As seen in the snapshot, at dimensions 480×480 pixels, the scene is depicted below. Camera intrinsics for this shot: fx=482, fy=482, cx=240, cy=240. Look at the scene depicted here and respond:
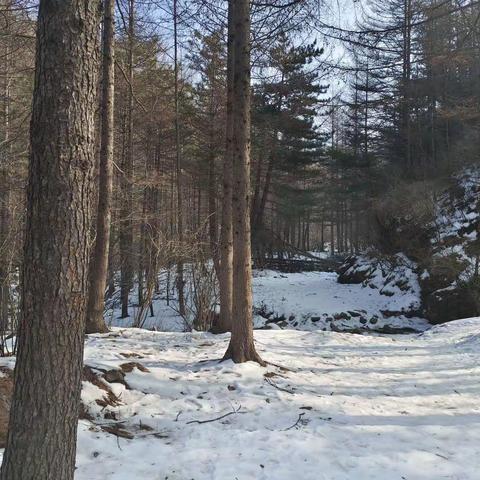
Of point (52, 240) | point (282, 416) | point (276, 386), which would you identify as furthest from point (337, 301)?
point (52, 240)

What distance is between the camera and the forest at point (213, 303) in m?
2.34

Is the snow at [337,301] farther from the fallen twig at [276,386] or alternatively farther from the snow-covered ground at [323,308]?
the fallen twig at [276,386]

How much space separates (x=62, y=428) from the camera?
2.39 meters

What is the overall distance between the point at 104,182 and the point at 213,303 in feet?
14.1

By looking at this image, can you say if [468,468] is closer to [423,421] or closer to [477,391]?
[423,421]

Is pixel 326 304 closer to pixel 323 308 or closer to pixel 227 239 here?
Result: pixel 323 308

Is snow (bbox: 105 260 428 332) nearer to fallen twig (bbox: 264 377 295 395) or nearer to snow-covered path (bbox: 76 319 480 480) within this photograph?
snow-covered path (bbox: 76 319 480 480)

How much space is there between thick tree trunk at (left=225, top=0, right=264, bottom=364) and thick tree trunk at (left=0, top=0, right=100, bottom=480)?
3.98 m

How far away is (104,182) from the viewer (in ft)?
27.9

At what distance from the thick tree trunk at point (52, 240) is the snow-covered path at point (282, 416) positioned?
1.29m

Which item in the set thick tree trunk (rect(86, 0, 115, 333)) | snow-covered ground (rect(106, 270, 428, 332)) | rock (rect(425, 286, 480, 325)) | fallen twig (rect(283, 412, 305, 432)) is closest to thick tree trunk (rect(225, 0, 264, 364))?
fallen twig (rect(283, 412, 305, 432))

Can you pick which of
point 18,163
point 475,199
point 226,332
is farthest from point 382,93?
point 226,332

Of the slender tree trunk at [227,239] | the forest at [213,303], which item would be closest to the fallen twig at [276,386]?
the forest at [213,303]

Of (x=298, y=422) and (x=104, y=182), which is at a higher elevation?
(x=104, y=182)
